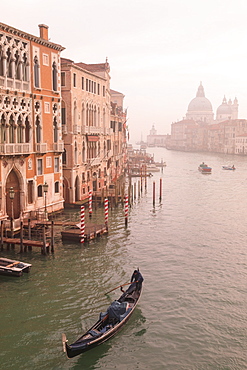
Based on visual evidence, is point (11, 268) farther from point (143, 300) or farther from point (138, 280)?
point (143, 300)

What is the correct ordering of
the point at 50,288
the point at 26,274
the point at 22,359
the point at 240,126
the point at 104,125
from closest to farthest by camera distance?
1. the point at 22,359
2. the point at 50,288
3. the point at 26,274
4. the point at 104,125
5. the point at 240,126

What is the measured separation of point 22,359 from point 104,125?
30.8 metres

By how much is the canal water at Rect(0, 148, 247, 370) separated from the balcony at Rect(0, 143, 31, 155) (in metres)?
5.51

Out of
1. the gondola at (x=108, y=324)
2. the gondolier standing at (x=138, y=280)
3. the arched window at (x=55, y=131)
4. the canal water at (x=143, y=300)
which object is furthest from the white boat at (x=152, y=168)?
the gondola at (x=108, y=324)

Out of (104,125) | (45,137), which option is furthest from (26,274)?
(104,125)

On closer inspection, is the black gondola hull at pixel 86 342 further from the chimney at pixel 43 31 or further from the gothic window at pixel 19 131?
the chimney at pixel 43 31

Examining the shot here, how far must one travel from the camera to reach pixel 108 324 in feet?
43.0

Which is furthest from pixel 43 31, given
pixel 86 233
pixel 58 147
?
pixel 86 233

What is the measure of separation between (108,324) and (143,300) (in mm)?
3030

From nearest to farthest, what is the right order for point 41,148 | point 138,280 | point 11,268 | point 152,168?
1. point 138,280
2. point 11,268
3. point 41,148
4. point 152,168

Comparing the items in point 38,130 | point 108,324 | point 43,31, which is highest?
point 43,31

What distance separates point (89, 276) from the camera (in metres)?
18.1

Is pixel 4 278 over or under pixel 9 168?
under

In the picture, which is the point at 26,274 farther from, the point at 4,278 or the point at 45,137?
the point at 45,137
